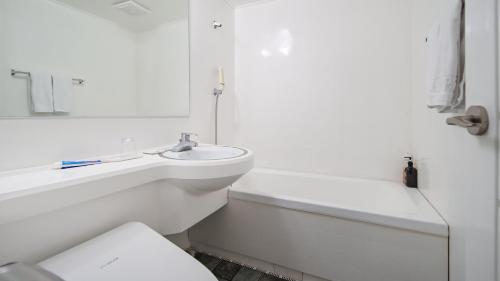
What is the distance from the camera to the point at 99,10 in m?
1.05

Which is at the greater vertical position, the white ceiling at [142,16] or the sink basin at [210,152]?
the white ceiling at [142,16]

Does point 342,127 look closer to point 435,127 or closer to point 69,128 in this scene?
point 435,127

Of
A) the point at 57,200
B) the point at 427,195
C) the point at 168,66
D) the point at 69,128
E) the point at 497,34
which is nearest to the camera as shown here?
the point at 497,34

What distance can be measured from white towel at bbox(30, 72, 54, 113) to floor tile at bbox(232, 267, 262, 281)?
1335mm

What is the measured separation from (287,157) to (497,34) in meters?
1.71

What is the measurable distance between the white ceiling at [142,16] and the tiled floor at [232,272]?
1569 millimetres

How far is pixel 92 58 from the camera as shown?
1.02 meters

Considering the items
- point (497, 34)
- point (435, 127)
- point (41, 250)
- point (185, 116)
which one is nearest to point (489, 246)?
point (497, 34)

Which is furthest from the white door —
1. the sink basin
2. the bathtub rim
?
the sink basin

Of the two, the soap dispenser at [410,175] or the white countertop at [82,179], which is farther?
the soap dispenser at [410,175]

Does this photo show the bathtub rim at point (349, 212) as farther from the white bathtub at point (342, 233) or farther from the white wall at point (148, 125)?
the white wall at point (148, 125)

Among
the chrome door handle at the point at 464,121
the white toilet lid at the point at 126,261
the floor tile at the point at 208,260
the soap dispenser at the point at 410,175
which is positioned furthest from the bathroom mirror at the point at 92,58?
the soap dispenser at the point at 410,175

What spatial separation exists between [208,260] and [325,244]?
2.74 feet

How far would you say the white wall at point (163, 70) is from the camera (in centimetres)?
128
